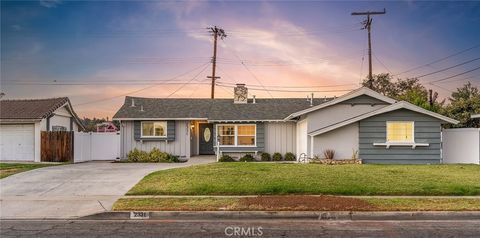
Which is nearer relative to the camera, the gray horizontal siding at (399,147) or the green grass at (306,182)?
the green grass at (306,182)

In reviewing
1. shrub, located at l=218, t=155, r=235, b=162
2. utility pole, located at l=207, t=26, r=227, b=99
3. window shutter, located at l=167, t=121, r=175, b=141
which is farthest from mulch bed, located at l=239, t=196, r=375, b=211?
utility pole, located at l=207, t=26, r=227, b=99

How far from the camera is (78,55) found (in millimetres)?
25734

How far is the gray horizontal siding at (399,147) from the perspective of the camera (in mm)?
22453

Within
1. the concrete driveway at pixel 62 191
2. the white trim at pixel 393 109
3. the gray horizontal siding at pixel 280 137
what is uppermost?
the white trim at pixel 393 109

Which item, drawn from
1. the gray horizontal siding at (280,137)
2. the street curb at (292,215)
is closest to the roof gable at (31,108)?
the gray horizontal siding at (280,137)

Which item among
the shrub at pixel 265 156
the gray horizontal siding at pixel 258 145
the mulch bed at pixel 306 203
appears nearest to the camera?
the mulch bed at pixel 306 203

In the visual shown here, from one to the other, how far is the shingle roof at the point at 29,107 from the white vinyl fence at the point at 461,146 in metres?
23.5

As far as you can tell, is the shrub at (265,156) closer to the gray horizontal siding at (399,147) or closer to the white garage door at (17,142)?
the gray horizontal siding at (399,147)

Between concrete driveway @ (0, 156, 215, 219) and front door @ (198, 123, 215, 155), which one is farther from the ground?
front door @ (198, 123, 215, 155)

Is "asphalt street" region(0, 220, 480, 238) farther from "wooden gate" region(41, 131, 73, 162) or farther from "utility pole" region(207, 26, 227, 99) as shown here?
"utility pole" region(207, 26, 227, 99)

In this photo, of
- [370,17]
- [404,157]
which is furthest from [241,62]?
[404,157]

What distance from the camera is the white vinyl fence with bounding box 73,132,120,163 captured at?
88.8ft

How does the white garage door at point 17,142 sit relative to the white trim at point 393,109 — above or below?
below

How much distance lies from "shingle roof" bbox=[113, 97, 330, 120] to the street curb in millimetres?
17259
